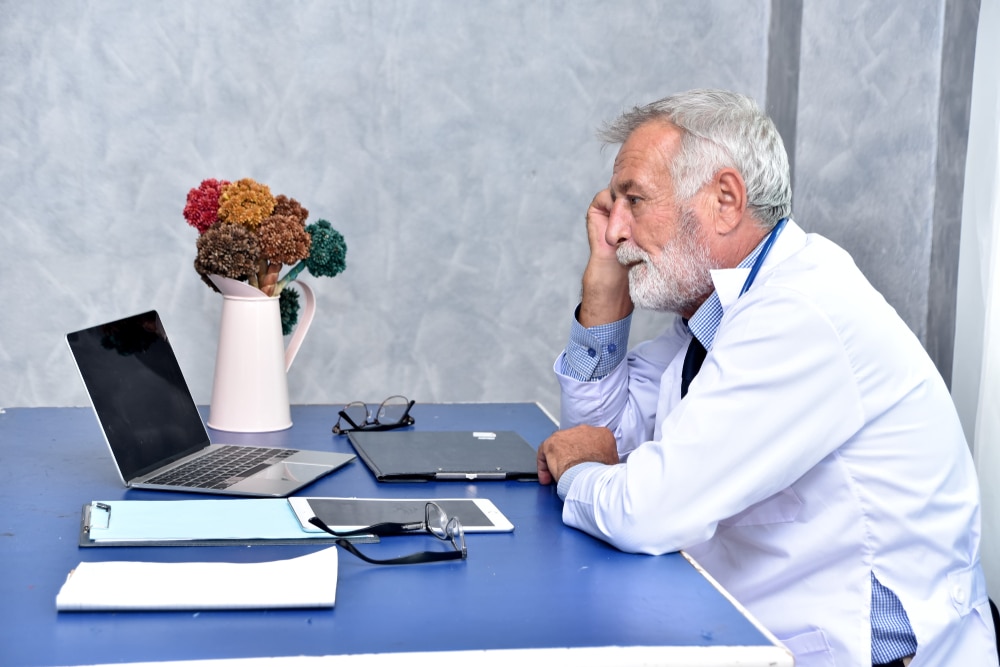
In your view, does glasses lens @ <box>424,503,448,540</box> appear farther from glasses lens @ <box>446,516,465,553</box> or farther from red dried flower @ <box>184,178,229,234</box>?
red dried flower @ <box>184,178,229,234</box>

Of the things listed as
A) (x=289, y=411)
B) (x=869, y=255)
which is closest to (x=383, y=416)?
(x=289, y=411)

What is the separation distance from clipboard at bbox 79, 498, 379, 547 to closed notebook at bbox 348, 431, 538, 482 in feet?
0.80

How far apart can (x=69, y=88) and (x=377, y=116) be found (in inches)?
31.1

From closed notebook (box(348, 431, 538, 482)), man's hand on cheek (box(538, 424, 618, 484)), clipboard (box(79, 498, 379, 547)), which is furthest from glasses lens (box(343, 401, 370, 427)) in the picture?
clipboard (box(79, 498, 379, 547))

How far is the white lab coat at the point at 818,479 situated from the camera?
1.20 m

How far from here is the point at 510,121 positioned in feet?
9.64

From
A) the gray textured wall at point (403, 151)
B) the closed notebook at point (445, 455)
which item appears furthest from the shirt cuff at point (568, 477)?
the gray textured wall at point (403, 151)

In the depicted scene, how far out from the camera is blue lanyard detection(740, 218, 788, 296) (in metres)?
→ 1.45

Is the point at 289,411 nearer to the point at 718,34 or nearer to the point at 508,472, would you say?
the point at 508,472

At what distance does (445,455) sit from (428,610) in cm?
62

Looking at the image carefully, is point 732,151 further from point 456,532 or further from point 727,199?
point 456,532

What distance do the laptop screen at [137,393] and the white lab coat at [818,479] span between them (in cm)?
60

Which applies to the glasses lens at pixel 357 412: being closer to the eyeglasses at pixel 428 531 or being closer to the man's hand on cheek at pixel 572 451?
the man's hand on cheek at pixel 572 451

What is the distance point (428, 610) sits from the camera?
0.96m
